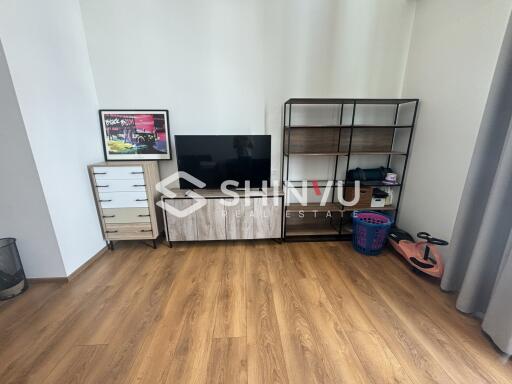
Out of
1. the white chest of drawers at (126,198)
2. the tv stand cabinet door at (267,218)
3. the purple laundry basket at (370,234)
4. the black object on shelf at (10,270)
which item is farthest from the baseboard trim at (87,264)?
the purple laundry basket at (370,234)

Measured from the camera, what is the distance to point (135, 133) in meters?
2.52

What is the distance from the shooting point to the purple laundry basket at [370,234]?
2.33 m

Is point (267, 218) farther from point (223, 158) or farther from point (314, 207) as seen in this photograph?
point (223, 158)

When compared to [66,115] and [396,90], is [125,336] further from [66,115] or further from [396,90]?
[396,90]

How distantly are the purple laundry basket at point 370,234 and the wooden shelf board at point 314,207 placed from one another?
0.84 ft

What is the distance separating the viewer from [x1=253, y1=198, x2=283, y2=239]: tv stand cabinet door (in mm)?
2463

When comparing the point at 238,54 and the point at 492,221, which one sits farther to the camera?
the point at 238,54

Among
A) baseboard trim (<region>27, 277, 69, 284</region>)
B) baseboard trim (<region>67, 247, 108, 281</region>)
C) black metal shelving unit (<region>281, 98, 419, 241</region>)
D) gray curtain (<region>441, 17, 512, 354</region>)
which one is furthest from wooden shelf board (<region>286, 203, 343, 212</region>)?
baseboard trim (<region>27, 277, 69, 284</region>)

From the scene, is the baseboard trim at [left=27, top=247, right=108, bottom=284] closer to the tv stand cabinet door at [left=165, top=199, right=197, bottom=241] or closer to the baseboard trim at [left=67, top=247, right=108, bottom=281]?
the baseboard trim at [left=67, top=247, right=108, bottom=281]

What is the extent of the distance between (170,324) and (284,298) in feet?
2.87

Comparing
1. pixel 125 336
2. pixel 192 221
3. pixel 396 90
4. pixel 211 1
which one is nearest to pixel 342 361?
pixel 125 336

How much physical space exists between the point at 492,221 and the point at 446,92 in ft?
4.19

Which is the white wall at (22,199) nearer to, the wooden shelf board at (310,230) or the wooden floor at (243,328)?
the wooden floor at (243,328)

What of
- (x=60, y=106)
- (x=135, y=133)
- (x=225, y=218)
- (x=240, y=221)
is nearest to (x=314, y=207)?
(x=240, y=221)
